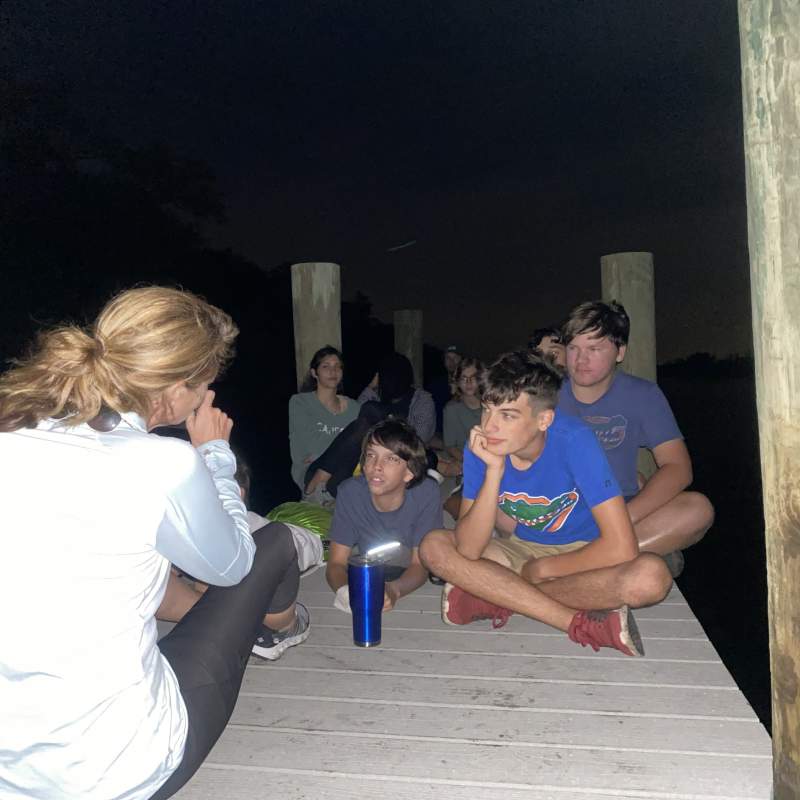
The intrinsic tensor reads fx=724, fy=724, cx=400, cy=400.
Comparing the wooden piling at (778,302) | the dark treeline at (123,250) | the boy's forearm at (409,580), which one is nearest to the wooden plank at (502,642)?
the boy's forearm at (409,580)

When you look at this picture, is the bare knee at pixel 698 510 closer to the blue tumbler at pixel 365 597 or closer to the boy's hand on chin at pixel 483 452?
the boy's hand on chin at pixel 483 452

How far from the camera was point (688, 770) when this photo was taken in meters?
1.98

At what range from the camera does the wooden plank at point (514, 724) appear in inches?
83.5

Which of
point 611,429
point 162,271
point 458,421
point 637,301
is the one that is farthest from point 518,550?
point 162,271

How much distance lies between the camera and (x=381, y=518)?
361cm

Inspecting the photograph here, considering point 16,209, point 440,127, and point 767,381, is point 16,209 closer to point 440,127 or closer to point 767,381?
point 440,127

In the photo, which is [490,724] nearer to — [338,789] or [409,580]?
[338,789]

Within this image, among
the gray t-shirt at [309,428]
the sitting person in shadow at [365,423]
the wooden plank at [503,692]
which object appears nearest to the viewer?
the wooden plank at [503,692]

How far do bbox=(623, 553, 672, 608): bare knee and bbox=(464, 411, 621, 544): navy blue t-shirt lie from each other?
0.91 ft

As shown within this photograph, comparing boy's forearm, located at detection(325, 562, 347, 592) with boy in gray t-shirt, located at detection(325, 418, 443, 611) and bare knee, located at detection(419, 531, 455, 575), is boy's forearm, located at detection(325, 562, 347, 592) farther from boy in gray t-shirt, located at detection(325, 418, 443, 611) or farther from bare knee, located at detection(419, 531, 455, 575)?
bare knee, located at detection(419, 531, 455, 575)

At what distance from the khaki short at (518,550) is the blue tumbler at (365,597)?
0.62 metres

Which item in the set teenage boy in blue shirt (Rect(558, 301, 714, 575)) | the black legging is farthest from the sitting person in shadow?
the black legging

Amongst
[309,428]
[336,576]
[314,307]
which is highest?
[314,307]

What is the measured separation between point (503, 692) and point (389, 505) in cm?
129
